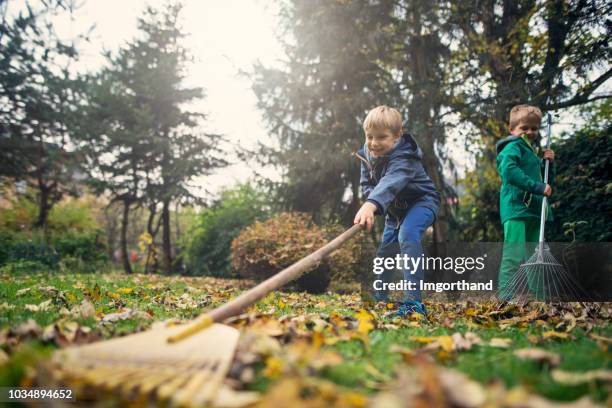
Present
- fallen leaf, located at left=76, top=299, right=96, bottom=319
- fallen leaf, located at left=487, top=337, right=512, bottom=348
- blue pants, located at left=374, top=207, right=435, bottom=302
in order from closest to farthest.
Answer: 1. fallen leaf, located at left=487, top=337, right=512, bottom=348
2. fallen leaf, located at left=76, top=299, right=96, bottom=319
3. blue pants, located at left=374, top=207, right=435, bottom=302

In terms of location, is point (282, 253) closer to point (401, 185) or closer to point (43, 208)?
point (401, 185)

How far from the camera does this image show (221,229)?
11.7m

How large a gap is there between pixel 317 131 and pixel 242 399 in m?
8.68

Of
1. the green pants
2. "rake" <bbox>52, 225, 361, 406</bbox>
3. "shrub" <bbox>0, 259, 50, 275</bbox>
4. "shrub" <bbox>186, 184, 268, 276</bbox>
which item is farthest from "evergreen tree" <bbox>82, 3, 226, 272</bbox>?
"rake" <bbox>52, 225, 361, 406</bbox>

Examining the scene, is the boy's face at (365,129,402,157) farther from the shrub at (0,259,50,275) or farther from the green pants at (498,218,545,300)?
the shrub at (0,259,50,275)

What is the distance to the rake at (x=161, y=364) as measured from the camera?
1042 mm

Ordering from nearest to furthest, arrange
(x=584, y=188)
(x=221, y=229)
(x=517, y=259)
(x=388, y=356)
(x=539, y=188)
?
(x=388, y=356), (x=539, y=188), (x=517, y=259), (x=584, y=188), (x=221, y=229)

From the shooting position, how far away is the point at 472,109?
6145 millimetres

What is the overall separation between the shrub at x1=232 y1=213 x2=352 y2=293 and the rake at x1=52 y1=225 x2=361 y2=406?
5066 millimetres

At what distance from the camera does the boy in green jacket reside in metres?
3.54

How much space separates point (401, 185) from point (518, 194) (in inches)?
60.1

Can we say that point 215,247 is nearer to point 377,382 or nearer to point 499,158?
point 499,158

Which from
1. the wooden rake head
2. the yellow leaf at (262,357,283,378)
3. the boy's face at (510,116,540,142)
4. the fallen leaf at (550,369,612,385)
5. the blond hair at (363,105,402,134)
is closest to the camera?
the wooden rake head

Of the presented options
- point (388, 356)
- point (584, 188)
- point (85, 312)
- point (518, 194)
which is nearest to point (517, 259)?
point (518, 194)
